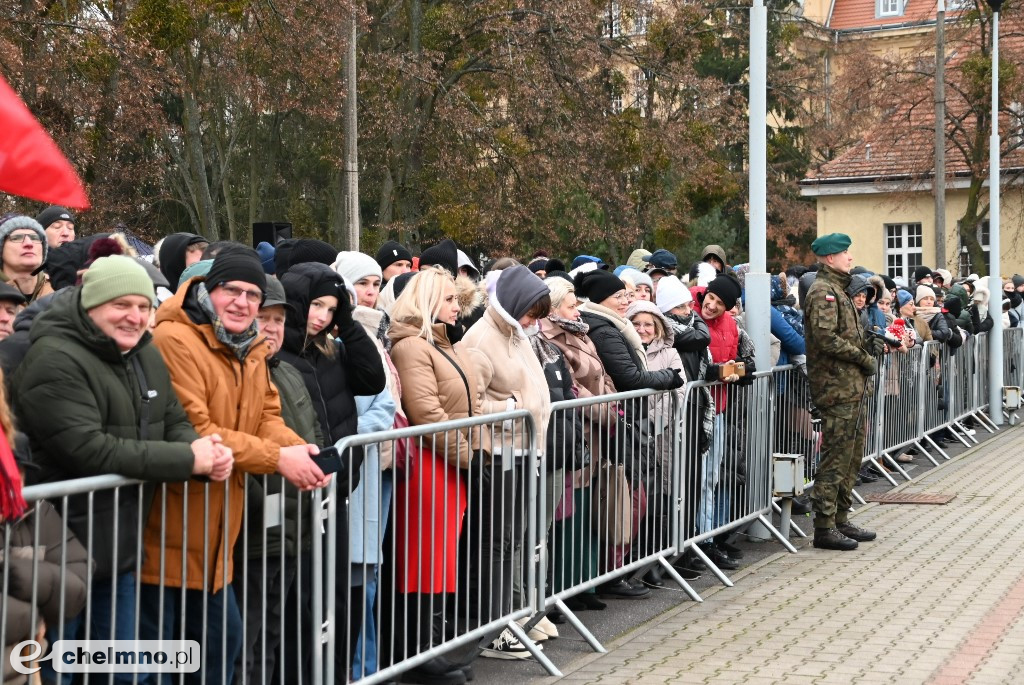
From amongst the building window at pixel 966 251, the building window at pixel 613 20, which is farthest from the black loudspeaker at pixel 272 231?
the building window at pixel 966 251

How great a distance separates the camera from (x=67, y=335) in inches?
186

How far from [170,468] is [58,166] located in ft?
4.95

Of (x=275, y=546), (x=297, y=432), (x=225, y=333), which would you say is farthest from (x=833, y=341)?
(x=225, y=333)

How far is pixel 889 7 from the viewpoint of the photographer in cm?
7269

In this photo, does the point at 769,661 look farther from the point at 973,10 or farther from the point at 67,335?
the point at 973,10

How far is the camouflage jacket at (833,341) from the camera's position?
10.5 metres

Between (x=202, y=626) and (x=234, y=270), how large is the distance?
4.13ft

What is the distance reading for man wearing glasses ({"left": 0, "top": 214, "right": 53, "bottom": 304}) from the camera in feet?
22.6

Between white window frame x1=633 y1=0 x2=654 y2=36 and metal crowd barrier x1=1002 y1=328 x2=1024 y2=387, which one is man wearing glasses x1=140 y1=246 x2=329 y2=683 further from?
white window frame x1=633 y1=0 x2=654 y2=36

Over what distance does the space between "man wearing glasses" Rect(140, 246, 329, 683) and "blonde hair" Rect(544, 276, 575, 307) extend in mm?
3025

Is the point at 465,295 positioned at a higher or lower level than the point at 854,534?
higher

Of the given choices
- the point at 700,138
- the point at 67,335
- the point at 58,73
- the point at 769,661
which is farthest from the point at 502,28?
the point at 67,335

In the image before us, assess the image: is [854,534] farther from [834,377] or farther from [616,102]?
[616,102]

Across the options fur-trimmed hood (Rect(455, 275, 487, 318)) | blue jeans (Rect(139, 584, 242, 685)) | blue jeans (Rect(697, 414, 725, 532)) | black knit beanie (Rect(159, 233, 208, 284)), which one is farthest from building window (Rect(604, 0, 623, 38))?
blue jeans (Rect(139, 584, 242, 685))
